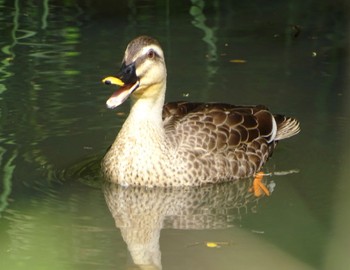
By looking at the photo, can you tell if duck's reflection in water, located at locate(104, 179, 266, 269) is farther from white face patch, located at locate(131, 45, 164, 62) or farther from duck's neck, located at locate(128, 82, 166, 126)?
white face patch, located at locate(131, 45, 164, 62)

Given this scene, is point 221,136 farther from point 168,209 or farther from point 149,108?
point 168,209

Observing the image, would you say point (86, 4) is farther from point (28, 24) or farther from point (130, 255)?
point (130, 255)

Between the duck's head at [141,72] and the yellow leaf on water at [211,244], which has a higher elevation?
the duck's head at [141,72]

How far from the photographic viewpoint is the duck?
10.1 metres

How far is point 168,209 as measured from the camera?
9.84 m

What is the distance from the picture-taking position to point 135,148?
10320mm

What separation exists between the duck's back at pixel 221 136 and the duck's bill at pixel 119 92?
747 mm

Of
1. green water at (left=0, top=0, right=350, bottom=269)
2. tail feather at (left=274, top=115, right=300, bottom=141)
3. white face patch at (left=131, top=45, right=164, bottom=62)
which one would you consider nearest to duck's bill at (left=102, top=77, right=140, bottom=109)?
white face patch at (left=131, top=45, right=164, bottom=62)

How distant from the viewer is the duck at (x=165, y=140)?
10.1 m

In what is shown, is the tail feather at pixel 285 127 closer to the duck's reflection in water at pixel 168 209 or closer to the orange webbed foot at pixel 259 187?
the orange webbed foot at pixel 259 187

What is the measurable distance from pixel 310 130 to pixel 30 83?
118 inches

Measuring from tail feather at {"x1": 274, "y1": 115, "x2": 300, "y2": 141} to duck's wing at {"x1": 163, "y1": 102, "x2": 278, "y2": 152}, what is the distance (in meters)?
0.09

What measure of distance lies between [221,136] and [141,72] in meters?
1.02

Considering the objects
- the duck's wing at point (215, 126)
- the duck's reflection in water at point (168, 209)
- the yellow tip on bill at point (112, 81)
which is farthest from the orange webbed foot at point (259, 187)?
the yellow tip on bill at point (112, 81)
